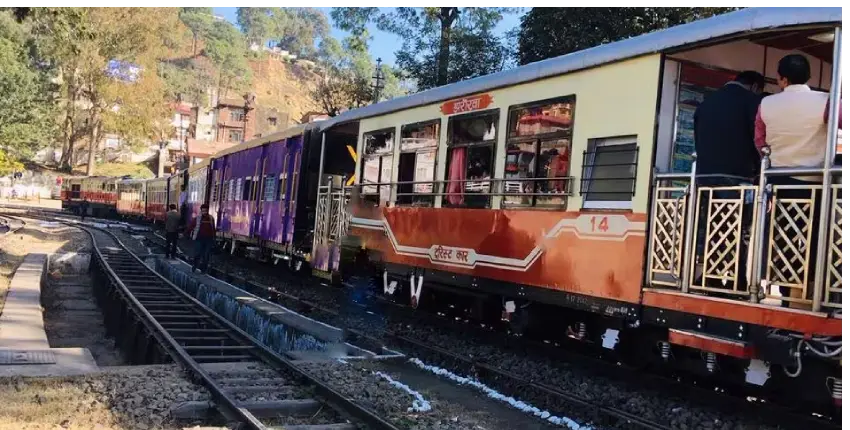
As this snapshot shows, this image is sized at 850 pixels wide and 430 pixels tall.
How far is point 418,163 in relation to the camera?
952 cm

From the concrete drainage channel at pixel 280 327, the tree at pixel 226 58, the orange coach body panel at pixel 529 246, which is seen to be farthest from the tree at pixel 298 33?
the orange coach body panel at pixel 529 246

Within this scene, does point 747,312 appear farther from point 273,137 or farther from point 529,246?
point 273,137

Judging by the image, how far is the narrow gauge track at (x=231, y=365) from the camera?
232 inches

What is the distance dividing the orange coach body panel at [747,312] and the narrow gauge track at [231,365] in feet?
7.85

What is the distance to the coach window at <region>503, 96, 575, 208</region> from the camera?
7051 millimetres

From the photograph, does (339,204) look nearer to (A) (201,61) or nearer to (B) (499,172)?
(B) (499,172)

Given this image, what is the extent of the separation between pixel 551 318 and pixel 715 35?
3.95 meters

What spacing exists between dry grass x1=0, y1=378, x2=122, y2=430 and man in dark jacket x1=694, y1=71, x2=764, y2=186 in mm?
5006

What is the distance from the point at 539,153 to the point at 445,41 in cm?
1824

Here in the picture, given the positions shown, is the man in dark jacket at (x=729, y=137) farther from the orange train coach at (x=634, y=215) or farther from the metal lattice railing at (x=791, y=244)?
the metal lattice railing at (x=791, y=244)

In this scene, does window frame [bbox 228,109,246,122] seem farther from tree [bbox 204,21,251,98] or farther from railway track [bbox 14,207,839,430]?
railway track [bbox 14,207,839,430]

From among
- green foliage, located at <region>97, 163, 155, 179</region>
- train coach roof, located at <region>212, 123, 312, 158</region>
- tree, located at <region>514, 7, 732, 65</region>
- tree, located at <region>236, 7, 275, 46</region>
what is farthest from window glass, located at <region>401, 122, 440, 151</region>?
tree, located at <region>236, 7, 275, 46</region>

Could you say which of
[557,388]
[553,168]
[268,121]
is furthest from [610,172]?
[268,121]

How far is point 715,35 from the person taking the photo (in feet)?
17.9
